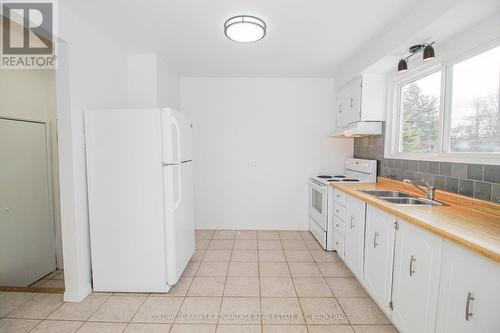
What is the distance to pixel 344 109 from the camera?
3.35m

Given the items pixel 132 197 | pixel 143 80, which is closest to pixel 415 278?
pixel 132 197

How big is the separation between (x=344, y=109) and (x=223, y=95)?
6.12 feet

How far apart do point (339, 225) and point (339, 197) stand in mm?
337

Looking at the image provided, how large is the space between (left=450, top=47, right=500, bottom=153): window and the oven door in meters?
1.42

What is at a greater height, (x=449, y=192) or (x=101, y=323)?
(x=449, y=192)

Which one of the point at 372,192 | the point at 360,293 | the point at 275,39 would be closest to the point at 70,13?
the point at 275,39

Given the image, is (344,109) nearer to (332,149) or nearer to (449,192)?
(332,149)

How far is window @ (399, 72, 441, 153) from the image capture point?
2.32 meters

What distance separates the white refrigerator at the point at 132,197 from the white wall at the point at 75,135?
7 cm

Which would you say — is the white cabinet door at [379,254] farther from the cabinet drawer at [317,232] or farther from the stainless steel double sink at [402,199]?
the cabinet drawer at [317,232]

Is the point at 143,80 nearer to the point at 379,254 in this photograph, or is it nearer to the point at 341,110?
the point at 341,110

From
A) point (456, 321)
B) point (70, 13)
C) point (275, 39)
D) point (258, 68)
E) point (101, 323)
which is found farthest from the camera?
point (258, 68)

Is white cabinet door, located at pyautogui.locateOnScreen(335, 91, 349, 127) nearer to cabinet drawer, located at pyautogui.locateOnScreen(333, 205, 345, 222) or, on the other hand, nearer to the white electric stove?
the white electric stove

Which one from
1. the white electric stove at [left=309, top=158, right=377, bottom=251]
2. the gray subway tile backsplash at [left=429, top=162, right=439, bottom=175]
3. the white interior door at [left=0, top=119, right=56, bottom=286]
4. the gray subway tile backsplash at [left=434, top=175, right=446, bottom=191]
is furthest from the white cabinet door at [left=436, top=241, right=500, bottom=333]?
the white interior door at [left=0, top=119, right=56, bottom=286]
